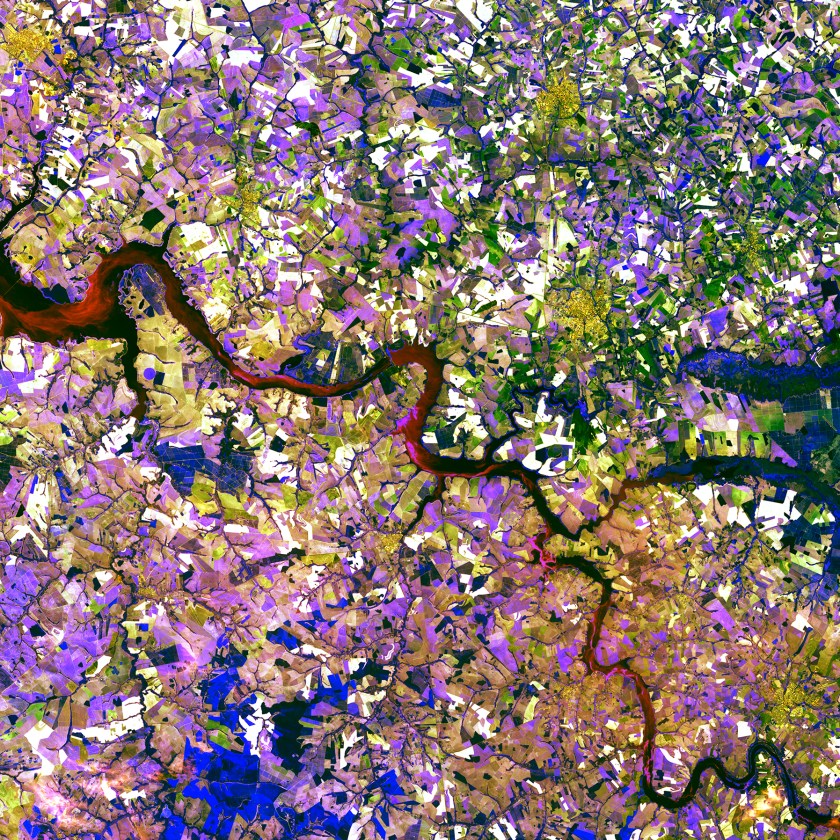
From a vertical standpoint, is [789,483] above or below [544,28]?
below

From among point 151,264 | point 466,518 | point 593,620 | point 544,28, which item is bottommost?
point 593,620

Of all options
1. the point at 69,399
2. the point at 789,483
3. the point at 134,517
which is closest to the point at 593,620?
the point at 789,483

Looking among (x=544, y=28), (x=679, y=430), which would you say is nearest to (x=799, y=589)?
(x=679, y=430)

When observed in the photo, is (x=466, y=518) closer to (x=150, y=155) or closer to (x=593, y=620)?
(x=593, y=620)

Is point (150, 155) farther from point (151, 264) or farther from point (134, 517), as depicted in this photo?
point (134, 517)

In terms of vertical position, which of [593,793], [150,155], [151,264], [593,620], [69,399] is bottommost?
[593,793]

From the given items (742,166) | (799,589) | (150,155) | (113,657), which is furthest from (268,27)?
(799,589)

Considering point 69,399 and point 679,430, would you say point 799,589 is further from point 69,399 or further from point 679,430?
point 69,399

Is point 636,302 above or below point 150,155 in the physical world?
below
